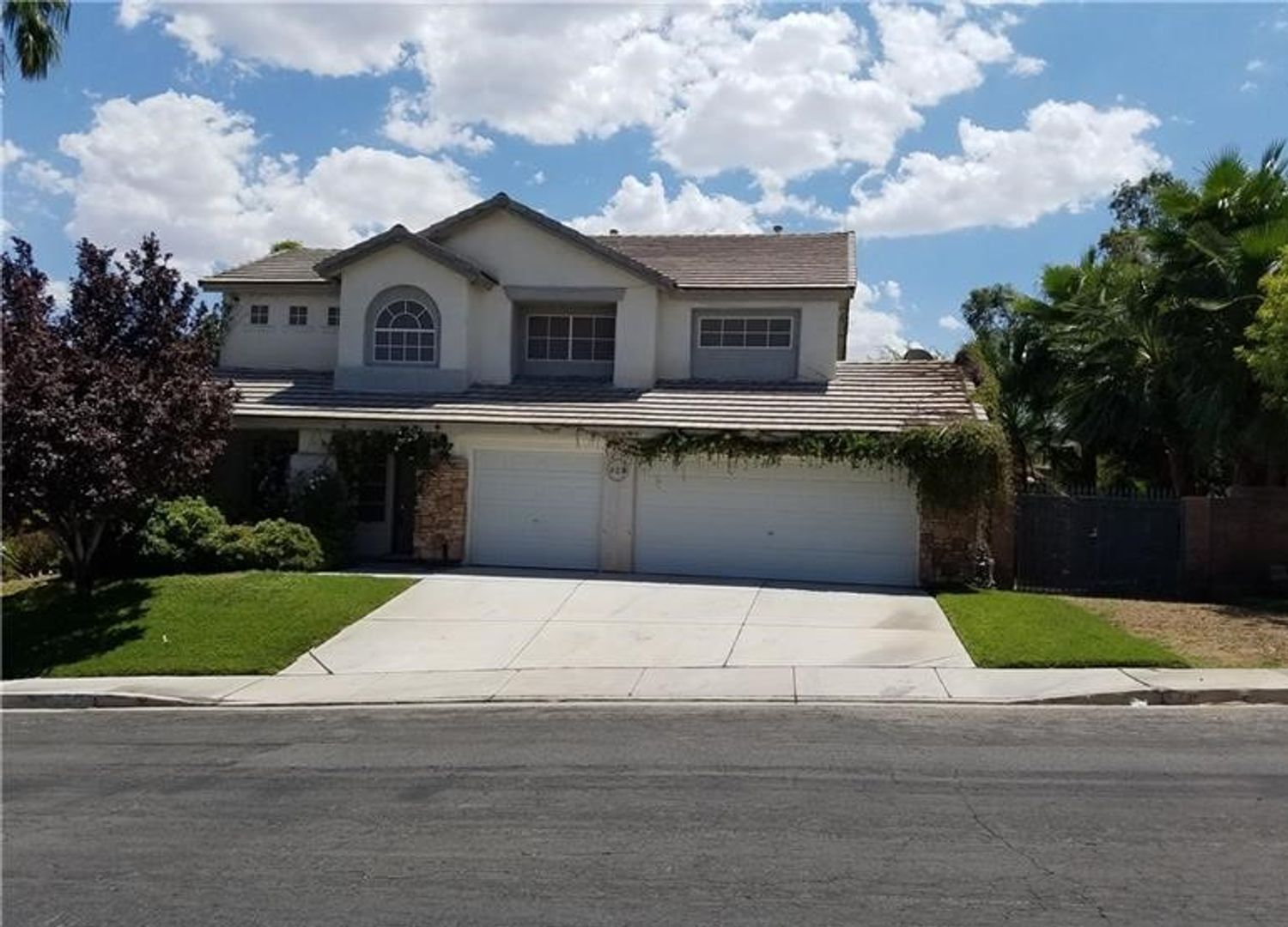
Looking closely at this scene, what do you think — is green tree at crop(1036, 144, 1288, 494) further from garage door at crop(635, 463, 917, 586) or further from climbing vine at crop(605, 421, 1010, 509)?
garage door at crop(635, 463, 917, 586)

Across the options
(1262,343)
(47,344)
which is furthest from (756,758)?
(1262,343)

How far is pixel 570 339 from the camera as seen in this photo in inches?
888

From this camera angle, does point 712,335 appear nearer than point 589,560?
No

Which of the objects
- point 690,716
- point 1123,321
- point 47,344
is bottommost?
point 690,716

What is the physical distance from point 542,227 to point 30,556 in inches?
430

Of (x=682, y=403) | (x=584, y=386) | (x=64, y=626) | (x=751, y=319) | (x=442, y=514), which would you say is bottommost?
(x=64, y=626)

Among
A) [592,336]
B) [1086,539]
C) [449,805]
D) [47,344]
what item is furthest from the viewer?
[592,336]

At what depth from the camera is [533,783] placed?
759 cm

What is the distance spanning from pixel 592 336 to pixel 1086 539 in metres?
9.91

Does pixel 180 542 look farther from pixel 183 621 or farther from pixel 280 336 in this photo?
pixel 280 336

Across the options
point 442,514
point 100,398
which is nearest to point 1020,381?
point 442,514

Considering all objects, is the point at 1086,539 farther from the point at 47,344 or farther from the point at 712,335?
the point at 47,344

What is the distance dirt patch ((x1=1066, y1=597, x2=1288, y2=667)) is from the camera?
476 inches

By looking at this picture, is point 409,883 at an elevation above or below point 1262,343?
below
